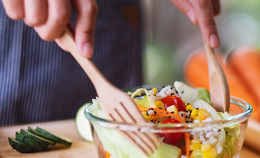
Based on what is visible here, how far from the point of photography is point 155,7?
344 centimetres

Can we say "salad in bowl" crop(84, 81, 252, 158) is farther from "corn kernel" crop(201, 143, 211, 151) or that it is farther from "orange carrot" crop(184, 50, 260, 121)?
"orange carrot" crop(184, 50, 260, 121)

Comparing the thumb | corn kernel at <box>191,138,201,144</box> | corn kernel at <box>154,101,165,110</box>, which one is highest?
the thumb

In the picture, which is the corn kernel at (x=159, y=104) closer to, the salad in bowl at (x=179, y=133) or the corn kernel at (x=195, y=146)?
the salad in bowl at (x=179, y=133)

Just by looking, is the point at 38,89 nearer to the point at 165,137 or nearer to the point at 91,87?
the point at 91,87

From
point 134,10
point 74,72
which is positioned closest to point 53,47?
point 74,72

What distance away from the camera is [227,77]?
5.63 feet

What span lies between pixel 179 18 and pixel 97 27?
1.63 metres

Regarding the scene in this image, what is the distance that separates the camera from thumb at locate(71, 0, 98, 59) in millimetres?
688

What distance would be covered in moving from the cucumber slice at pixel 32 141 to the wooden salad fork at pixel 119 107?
0.50m

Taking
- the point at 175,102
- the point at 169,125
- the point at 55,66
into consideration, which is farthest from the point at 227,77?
the point at 169,125

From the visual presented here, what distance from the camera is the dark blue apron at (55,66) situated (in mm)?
1608

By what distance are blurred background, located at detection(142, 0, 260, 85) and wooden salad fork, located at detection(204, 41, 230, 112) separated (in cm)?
166

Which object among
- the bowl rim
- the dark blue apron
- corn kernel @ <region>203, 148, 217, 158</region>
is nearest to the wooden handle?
the bowl rim

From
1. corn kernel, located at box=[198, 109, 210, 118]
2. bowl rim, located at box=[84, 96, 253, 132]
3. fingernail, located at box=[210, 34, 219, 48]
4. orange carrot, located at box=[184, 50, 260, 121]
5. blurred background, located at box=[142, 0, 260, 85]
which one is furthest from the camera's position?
blurred background, located at box=[142, 0, 260, 85]
